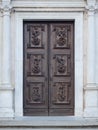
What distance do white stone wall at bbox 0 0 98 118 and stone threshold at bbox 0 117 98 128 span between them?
0.27 metres

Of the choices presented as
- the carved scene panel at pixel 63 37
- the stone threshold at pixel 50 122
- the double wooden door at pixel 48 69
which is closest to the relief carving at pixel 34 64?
the double wooden door at pixel 48 69

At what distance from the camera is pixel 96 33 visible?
1296 centimetres

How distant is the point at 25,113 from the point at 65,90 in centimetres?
121

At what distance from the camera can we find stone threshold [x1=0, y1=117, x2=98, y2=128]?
39.8 feet

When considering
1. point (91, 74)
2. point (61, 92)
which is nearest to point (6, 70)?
point (61, 92)

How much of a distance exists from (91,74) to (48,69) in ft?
3.85

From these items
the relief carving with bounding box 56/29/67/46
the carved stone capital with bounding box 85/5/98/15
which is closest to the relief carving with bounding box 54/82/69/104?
the relief carving with bounding box 56/29/67/46

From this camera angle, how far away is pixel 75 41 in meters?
13.1

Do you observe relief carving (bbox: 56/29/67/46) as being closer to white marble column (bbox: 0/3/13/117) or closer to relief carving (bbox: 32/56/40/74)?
relief carving (bbox: 32/56/40/74)

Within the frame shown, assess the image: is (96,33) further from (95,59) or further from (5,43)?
(5,43)

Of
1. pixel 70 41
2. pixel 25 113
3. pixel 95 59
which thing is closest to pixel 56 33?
pixel 70 41

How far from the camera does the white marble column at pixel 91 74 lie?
12.8 metres

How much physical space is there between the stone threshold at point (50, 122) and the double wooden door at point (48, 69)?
0.53 metres

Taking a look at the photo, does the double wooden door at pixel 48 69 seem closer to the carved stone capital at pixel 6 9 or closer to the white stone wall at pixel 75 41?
the white stone wall at pixel 75 41
